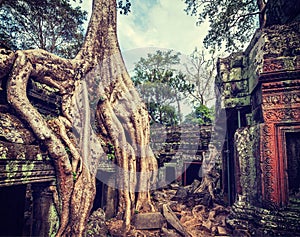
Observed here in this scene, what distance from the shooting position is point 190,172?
987cm

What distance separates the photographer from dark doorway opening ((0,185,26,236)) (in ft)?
11.0

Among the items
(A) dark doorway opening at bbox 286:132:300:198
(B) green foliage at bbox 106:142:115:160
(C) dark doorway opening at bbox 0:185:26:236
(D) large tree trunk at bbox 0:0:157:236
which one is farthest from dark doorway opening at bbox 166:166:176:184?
(C) dark doorway opening at bbox 0:185:26:236

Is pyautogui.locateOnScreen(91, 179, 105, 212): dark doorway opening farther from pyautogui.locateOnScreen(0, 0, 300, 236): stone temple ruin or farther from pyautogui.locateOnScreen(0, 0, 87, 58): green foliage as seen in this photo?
pyautogui.locateOnScreen(0, 0, 87, 58): green foliage

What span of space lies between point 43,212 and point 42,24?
9.42m

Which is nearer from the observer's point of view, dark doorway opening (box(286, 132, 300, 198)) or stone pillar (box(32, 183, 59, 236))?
dark doorway opening (box(286, 132, 300, 198))

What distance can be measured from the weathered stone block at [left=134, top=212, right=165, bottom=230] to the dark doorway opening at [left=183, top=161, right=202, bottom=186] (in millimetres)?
4647

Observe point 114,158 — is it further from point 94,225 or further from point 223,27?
point 223,27

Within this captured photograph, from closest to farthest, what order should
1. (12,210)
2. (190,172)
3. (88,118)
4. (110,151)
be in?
1. (12,210)
2. (88,118)
3. (110,151)
4. (190,172)

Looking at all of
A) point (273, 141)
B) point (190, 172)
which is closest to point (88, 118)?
point (273, 141)

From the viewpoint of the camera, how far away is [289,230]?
3.03 metres

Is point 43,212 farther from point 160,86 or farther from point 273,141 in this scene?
point 160,86

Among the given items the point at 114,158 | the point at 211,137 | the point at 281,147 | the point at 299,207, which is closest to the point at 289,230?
the point at 299,207

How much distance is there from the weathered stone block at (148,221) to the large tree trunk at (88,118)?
25cm

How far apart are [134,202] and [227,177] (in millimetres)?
2596
